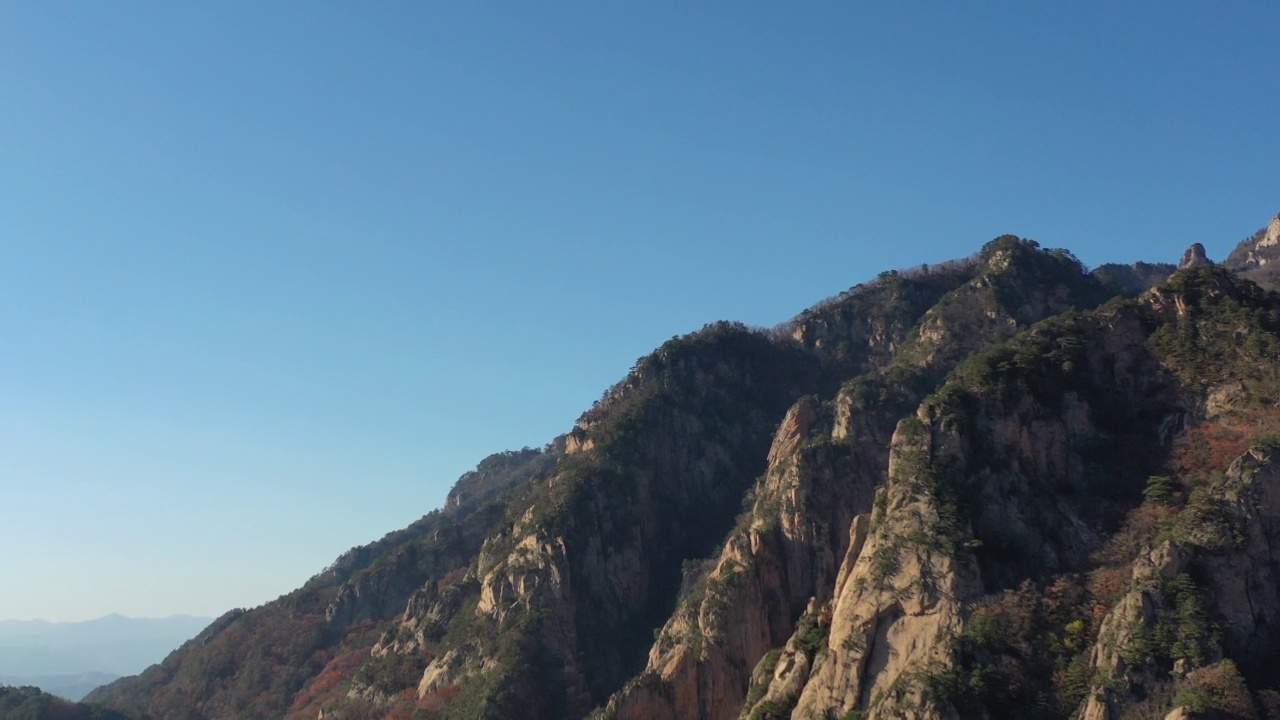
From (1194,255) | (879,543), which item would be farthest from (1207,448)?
(1194,255)

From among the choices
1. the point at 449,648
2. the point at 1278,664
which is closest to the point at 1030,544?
the point at 1278,664

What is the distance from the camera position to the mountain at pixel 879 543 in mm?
37250

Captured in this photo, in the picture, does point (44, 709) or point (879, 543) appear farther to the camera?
point (44, 709)

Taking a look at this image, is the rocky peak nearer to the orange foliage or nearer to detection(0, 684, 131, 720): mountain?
the orange foliage

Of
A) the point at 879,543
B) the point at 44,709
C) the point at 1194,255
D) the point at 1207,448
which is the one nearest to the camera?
the point at 879,543

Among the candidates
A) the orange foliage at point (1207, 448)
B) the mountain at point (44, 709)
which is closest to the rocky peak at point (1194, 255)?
the orange foliage at point (1207, 448)

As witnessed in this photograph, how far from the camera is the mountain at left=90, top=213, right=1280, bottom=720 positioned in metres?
37.2

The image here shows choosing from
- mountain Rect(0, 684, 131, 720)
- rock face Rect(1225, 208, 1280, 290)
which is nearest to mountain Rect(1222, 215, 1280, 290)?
rock face Rect(1225, 208, 1280, 290)

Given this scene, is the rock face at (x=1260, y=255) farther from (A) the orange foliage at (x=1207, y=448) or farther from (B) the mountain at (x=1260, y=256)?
(A) the orange foliage at (x=1207, y=448)

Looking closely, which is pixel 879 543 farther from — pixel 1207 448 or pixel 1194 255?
pixel 1194 255

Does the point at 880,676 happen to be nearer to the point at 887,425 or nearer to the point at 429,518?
the point at 887,425

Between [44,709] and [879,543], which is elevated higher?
[44,709]

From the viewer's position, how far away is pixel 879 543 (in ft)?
143

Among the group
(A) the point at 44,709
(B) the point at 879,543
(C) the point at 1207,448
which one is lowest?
(B) the point at 879,543
